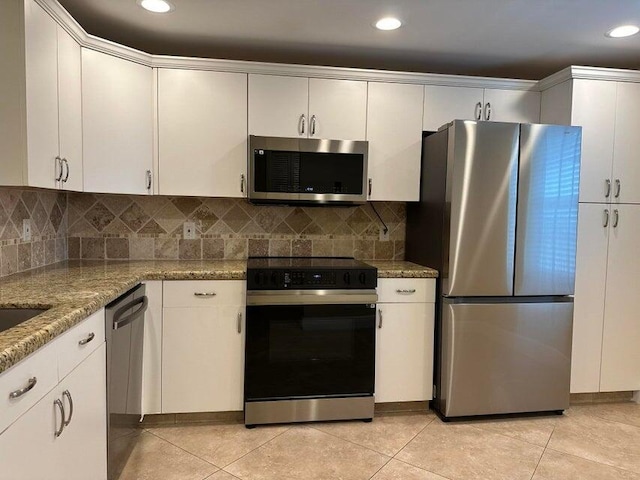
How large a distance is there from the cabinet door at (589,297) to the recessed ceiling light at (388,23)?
64.8 inches

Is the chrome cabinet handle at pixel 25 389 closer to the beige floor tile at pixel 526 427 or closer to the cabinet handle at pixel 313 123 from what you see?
the cabinet handle at pixel 313 123

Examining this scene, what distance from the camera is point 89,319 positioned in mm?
1615

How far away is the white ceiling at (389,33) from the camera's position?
7.17ft

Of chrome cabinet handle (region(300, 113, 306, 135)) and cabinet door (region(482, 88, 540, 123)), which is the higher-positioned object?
cabinet door (region(482, 88, 540, 123))

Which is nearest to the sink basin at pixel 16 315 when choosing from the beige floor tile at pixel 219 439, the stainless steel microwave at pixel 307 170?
the beige floor tile at pixel 219 439

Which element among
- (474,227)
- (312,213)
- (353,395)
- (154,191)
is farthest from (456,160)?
(154,191)

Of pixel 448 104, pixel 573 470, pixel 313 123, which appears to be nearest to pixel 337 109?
pixel 313 123

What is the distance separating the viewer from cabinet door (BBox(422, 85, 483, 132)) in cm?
288

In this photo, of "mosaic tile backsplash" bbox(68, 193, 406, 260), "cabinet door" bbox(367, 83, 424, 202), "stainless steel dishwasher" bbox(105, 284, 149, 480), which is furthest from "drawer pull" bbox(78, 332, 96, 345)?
"cabinet door" bbox(367, 83, 424, 202)

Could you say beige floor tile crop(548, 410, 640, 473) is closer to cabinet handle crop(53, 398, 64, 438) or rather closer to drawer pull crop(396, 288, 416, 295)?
drawer pull crop(396, 288, 416, 295)

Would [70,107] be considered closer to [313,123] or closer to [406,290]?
[313,123]

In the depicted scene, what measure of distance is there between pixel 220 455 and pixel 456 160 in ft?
6.81

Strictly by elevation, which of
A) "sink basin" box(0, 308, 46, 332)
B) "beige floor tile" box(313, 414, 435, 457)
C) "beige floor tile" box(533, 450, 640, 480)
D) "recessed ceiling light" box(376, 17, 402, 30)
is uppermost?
"recessed ceiling light" box(376, 17, 402, 30)

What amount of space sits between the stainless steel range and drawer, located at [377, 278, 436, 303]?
0.35 ft
